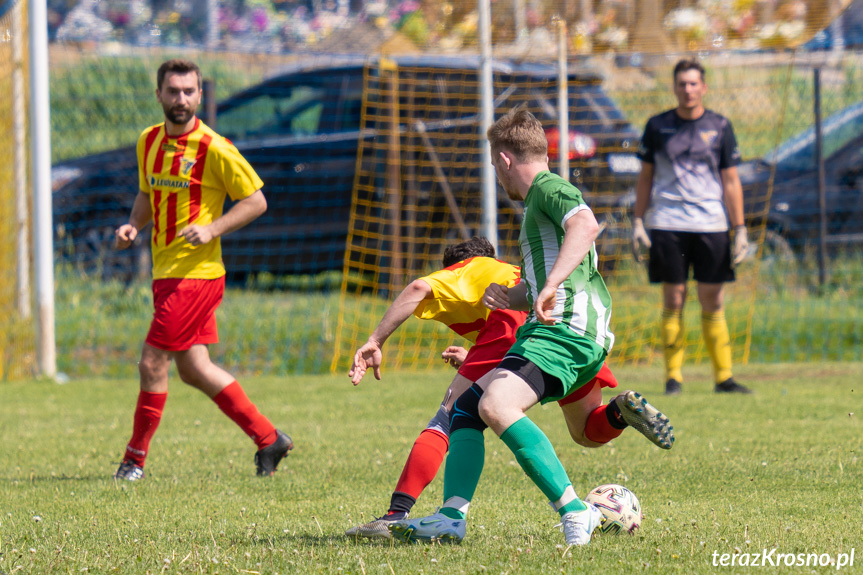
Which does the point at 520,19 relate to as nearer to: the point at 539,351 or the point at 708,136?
the point at 708,136

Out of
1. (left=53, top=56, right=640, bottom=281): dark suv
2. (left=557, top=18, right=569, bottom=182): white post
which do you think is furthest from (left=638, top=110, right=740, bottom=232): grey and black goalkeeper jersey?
(left=53, top=56, right=640, bottom=281): dark suv

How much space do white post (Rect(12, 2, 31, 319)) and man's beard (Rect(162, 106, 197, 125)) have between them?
437 centimetres

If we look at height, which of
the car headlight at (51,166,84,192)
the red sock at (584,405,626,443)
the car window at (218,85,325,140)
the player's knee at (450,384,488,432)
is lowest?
the red sock at (584,405,626,443)

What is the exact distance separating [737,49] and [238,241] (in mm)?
5455

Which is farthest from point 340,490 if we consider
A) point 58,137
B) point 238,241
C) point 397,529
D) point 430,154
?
point 58,137

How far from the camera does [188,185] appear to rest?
5004 millimetres

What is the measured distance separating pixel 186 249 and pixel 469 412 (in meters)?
2.02

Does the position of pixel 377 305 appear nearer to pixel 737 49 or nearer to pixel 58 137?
pixel 737 49

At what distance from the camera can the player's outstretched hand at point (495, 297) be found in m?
3.50

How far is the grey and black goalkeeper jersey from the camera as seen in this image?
703 centimetres

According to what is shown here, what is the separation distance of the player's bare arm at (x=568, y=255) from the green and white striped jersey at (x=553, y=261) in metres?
0.04

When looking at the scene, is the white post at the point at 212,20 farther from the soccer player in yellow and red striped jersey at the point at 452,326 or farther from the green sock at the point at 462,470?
the green sock at the point at 462,470

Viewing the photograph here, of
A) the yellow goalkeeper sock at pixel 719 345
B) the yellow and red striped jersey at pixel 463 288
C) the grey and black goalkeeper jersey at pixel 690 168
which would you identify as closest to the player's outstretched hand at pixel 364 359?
the yellow and red striped jersey at pixel 463 288

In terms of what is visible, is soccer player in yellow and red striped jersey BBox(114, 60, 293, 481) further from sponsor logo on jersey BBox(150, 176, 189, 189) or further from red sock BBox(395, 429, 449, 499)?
red sock BBox(395, 429, 449, 499)
